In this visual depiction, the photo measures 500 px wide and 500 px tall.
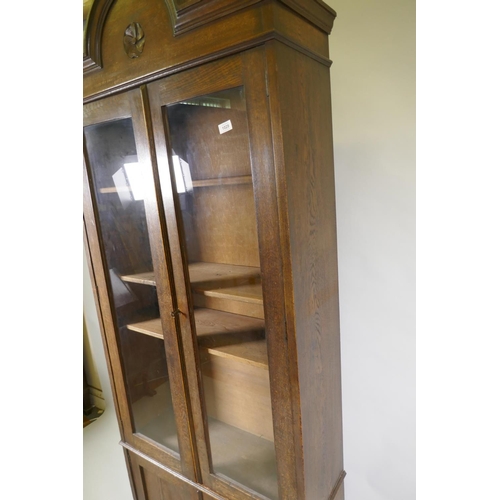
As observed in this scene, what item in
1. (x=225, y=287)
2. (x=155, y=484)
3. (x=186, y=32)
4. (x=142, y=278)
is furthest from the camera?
Result: (x=155, y=484)

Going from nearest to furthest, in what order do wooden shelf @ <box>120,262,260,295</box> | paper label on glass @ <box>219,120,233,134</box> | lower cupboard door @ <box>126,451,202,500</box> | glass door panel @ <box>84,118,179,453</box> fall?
paper label on glass @ <box>219,120,233,134</box>
wooden shelf @ <box>120,262,260,295</box>
glass door panel @ <box>84,118,179,453</box>
lower cupboard door @ <box>126,451,202,500</box>

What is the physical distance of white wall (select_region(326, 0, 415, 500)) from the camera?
3.25ft

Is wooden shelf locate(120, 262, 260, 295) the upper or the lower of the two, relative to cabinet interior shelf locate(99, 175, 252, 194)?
lower

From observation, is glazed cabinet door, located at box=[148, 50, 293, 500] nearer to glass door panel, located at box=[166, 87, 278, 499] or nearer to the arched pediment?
glass door panel, located at box=[166, 87, 278, 499]

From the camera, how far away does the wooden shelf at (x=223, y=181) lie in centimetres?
92

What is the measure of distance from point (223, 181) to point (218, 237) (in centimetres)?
18

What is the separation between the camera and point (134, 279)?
48.3 inches

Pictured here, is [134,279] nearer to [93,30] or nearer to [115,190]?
[115,190]

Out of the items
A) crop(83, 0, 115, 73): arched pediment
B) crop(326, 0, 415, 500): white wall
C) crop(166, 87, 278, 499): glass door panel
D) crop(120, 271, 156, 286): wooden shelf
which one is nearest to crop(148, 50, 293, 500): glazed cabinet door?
crop(166, 87, 278, 499): glass door panel

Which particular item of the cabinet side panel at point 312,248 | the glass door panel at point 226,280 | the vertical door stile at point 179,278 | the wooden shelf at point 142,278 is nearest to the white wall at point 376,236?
the cabinet side panel at point 312,248

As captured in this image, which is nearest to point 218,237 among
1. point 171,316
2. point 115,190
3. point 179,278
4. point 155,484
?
point 179,278

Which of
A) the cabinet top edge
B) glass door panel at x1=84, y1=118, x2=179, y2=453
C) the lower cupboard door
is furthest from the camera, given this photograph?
the lower cupboard door
